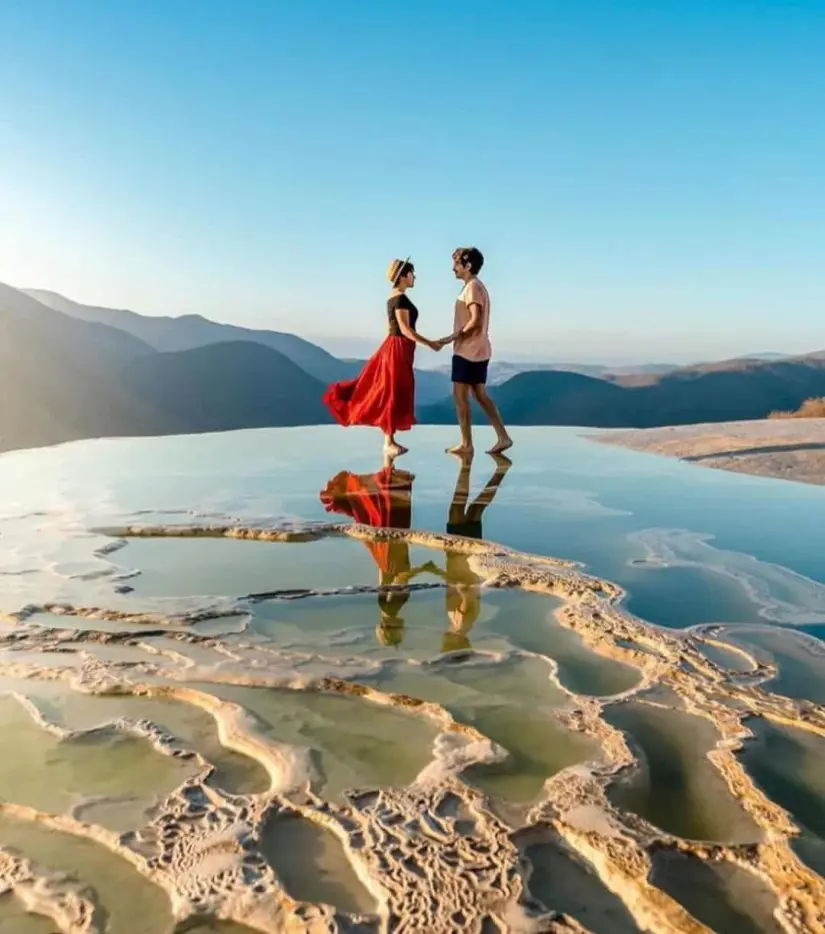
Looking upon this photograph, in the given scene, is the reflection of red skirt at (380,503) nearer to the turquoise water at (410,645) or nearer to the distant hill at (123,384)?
the turquoise water at (410,645)

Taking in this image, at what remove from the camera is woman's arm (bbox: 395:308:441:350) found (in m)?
6.09

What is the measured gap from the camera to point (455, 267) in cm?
605

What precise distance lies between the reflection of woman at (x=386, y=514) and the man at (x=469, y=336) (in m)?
0.99

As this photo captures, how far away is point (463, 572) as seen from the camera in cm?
328

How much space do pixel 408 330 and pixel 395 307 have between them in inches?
8.7

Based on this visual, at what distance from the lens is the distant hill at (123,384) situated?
44531 mm

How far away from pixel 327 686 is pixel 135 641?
0.76m

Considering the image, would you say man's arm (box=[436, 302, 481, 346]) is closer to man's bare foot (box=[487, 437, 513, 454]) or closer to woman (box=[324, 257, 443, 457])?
woman (box=[324, 257, 443, 457])

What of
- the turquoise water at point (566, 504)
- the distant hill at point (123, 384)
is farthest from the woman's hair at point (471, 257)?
the distant hill at point (123, 384)

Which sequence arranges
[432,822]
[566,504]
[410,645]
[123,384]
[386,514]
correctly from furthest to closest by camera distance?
[123,384]
[566,504]
[386,514]
[410,645]
[432,822]

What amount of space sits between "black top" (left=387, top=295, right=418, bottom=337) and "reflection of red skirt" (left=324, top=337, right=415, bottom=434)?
7 centimetres

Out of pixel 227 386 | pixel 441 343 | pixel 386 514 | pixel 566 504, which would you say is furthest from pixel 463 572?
pixel 227 386

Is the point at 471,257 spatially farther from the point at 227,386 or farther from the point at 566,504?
the point at 227,386

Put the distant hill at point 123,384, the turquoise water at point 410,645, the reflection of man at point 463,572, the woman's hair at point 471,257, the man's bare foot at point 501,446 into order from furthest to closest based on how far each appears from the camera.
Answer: the distant hill at point 123,384 → the man's bare foot at point 501,446 → the woman's hair at point 471,257 → the reflection of man at point 463,572 → the turquoise water at point 410,645
